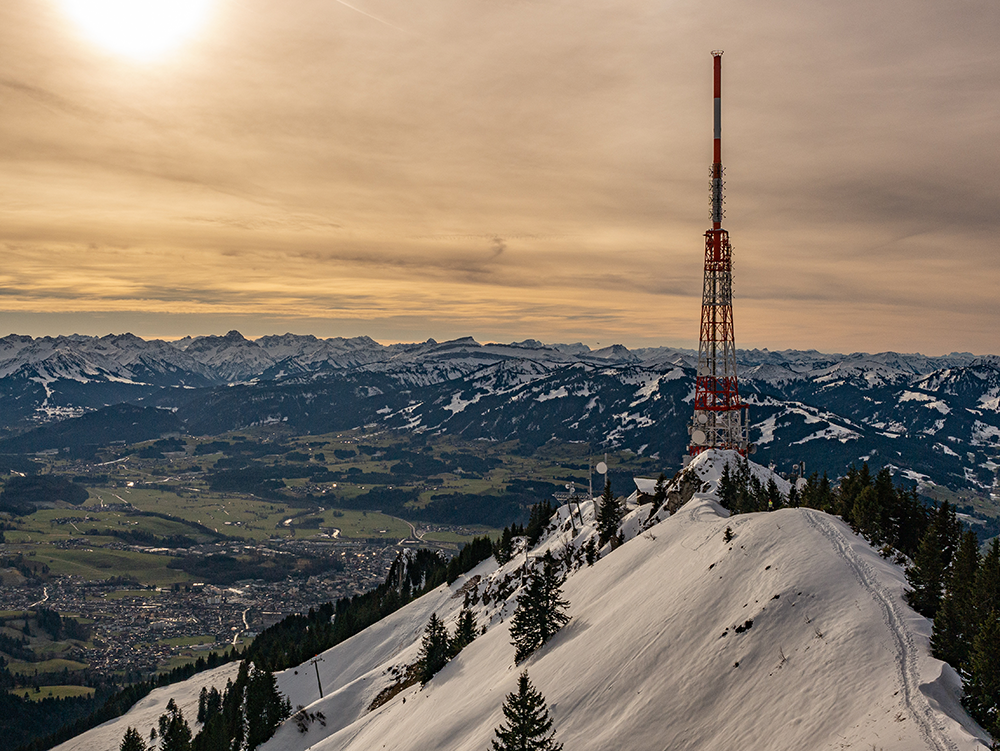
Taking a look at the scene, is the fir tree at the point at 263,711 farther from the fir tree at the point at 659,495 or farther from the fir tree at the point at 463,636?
the fir tree at the point at 659,495

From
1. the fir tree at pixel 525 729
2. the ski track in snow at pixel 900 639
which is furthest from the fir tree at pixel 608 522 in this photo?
the fir tree at pixel 525 729

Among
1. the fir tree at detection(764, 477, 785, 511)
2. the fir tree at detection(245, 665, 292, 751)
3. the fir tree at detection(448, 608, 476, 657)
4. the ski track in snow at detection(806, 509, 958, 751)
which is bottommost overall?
the fir tree at detection(245, 665, 292, 751)

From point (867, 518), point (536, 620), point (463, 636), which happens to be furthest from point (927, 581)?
point (463, 636)

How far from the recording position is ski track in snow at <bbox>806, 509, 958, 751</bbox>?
28.5m

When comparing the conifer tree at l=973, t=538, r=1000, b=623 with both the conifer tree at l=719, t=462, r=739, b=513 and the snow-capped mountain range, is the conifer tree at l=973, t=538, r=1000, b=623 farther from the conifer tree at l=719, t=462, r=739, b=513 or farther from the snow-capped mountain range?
the conifer tree at l=719, t=462, r=739, b=513

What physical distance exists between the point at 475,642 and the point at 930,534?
53.3 meters

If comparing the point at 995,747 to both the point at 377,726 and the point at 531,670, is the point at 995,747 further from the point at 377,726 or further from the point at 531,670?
the point at 377,726

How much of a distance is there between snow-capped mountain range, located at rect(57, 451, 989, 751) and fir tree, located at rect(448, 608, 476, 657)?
112 inches

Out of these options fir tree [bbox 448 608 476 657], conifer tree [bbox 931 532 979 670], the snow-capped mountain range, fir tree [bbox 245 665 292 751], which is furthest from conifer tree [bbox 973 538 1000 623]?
fir tree [bbox 245 665 292 751]

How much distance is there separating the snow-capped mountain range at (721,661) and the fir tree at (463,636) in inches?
112

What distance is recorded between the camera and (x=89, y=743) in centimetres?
14975

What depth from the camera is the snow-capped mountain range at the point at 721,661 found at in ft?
108

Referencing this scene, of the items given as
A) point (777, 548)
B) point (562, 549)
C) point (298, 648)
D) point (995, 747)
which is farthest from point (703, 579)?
point (298, 648)

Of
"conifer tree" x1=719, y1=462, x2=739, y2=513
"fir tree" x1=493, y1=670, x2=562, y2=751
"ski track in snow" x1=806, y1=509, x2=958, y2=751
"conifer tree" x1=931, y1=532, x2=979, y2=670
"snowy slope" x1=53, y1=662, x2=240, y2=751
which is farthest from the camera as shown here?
"snowy slope" x1=53, y1=662, x2=240, y2=751
